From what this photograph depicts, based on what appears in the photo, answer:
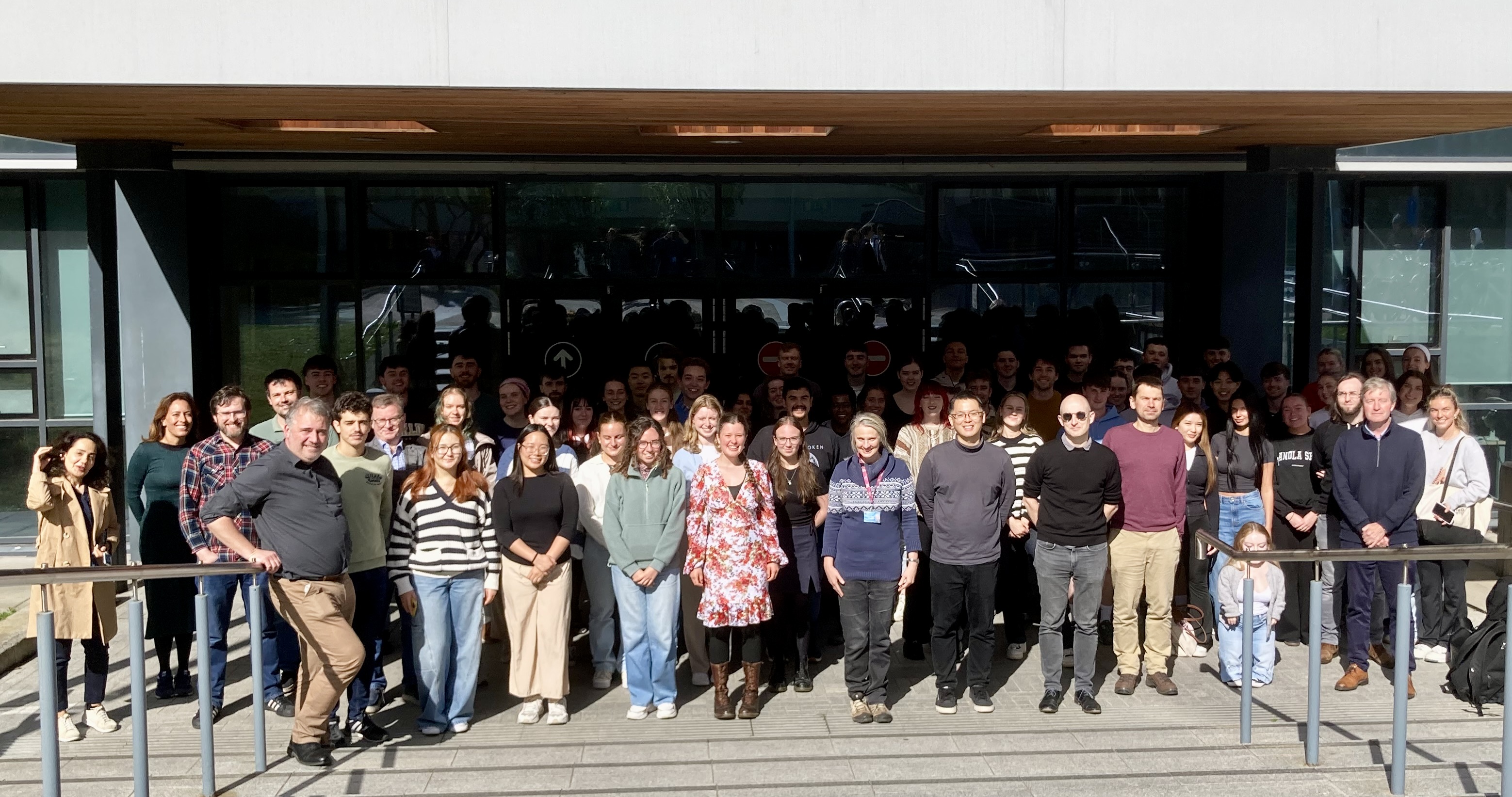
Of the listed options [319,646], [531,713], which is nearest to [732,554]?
[531,713]

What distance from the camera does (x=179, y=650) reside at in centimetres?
758

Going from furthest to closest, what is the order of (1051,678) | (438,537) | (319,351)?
(319,351) < (1051,678) < (438,537)

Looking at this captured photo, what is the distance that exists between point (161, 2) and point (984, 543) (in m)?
4.86

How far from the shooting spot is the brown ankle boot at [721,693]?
23.7ft

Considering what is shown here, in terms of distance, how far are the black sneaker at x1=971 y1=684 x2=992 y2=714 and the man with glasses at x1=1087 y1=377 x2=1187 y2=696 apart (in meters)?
0.79

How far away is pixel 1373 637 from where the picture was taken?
319 inches

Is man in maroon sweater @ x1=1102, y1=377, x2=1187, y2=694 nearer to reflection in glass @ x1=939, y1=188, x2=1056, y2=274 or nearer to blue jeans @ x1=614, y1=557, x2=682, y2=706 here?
blue jeans @ x1=614, y1=557, x2=682, y2=706

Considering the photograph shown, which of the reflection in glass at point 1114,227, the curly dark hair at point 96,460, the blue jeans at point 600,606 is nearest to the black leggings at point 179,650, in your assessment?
the curly dark hair at point 96,460

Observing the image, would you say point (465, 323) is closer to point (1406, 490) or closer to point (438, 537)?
point (438, 537)

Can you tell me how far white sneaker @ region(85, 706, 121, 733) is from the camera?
7.09 meters

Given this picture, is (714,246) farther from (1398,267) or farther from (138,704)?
(138,704)

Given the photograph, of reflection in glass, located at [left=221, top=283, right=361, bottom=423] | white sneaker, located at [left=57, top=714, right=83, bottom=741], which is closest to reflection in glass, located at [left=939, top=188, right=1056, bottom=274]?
reflection in glass, located at [left=221, top=283, right=361, bottom=423]

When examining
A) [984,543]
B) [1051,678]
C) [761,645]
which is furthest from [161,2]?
[1051,678]

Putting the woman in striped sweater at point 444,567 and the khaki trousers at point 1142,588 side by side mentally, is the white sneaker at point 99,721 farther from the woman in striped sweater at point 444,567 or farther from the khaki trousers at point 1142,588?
the khaki trousers at point 1142,588
